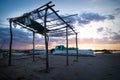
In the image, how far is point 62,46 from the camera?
118 ft

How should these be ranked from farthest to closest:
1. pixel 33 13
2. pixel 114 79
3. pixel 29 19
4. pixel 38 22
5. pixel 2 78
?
1. pixel 38 22
2. pixel 29 19
3. pixel 33 13
4. pixel 114 79
5. pixel 2 78

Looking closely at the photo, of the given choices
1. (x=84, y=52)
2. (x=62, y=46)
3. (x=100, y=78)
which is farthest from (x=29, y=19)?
(x=62, y=46)

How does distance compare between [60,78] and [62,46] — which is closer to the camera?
[60,78]

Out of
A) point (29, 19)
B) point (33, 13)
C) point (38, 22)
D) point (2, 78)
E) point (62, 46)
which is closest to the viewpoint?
point (2, 78)

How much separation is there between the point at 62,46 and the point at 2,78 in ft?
97.5

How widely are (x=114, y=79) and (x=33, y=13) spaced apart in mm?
7407

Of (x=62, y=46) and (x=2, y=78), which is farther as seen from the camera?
(x=62, y=46)

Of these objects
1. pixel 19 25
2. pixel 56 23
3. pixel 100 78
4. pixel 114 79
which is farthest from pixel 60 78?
pixel 19 25

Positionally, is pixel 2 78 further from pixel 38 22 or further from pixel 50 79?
pixel 38 22

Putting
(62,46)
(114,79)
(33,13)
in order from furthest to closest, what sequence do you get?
(62,46)
(33,13)
(114,79)

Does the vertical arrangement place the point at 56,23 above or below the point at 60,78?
above

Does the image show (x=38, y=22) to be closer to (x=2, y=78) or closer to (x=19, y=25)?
(x=19, y=25)

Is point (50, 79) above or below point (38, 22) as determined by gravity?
below

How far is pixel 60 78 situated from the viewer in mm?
7219
